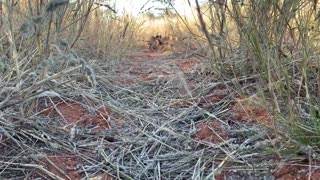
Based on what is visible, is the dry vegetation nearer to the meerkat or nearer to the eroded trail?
the eroded trail

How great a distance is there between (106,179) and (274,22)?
2.89ft

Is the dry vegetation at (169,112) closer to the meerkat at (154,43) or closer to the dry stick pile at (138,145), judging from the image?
the dry stick pile at (138,145)

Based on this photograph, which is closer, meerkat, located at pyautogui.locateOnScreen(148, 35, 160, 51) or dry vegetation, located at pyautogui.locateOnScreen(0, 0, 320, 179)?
dry vegetation, located at pyautogui.locateOnScreen(0, 0, 320, 179)

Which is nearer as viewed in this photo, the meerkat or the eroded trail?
the eroded trail

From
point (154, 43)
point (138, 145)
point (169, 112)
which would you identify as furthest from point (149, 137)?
point (154, 43)

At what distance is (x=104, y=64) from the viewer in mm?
2693

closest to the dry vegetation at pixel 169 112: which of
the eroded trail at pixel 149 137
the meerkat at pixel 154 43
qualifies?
the eroded trail at pixel 149 137

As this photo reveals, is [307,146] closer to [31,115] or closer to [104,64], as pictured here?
[31,115]

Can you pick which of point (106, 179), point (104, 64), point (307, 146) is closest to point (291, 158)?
point (307, 146)

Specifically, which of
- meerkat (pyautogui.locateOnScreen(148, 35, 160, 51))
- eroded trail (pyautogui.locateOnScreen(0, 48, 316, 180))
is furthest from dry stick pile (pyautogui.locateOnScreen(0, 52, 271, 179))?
meerkat (pyautogui.locateOnScreen(148, 35, 160, 51))

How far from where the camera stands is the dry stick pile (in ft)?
3.59

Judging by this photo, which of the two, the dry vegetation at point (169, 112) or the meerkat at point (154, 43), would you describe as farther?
the meerkat at point (154, 43)

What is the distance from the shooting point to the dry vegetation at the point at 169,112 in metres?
1.07

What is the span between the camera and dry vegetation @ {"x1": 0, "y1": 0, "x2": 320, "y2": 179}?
1.07 metres
